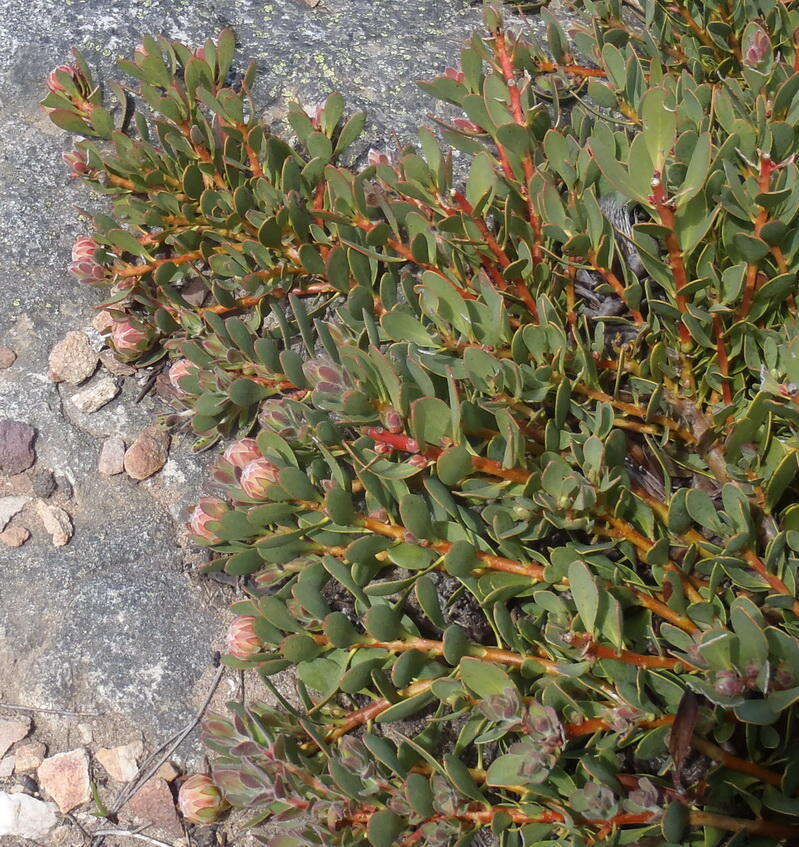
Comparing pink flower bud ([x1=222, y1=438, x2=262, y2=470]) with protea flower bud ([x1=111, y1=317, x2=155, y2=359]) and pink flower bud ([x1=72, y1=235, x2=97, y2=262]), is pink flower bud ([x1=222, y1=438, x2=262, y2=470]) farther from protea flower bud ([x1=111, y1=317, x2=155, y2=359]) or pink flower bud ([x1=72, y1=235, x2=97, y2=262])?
pink flower bud ([x1=72, y1=235, x2=97, y2=262])

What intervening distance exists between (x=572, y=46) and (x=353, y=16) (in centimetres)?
75

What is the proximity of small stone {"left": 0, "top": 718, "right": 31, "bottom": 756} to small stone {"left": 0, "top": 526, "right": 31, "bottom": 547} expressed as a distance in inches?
16.5

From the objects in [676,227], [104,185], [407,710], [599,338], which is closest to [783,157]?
[676,227]

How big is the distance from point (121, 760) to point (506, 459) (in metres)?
1.07

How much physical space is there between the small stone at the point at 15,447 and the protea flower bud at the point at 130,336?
1.03 ft

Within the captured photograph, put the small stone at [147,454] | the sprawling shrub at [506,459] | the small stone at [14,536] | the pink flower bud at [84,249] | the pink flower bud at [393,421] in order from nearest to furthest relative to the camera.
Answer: the sprawling shrub at [506,459] < the pink flower bud at [393,421] < the small stone at [14,536] < the small stone at [147,454] < the pink flower bud at [84,249]

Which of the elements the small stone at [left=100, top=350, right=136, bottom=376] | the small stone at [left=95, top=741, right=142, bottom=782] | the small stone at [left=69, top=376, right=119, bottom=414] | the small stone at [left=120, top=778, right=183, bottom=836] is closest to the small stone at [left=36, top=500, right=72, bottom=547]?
the small stone at [left=69, top=376, right=119, bottom=414]

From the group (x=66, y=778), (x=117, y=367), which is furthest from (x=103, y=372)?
(x=66, y=778)

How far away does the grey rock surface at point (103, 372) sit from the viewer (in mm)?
1895

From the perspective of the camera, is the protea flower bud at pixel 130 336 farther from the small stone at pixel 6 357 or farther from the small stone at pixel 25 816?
the small stone at pixel 25 816

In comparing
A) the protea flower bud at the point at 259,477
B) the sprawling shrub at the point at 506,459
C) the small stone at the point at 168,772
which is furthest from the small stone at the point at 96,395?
the small stone at the point at 168,772

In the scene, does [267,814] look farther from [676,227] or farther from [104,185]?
[104,185]

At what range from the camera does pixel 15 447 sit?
7.03 ft

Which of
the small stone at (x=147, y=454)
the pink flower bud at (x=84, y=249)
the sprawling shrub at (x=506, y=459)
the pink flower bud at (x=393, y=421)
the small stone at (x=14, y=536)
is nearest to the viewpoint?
the sprawling shrub at (x=506, y=459)
